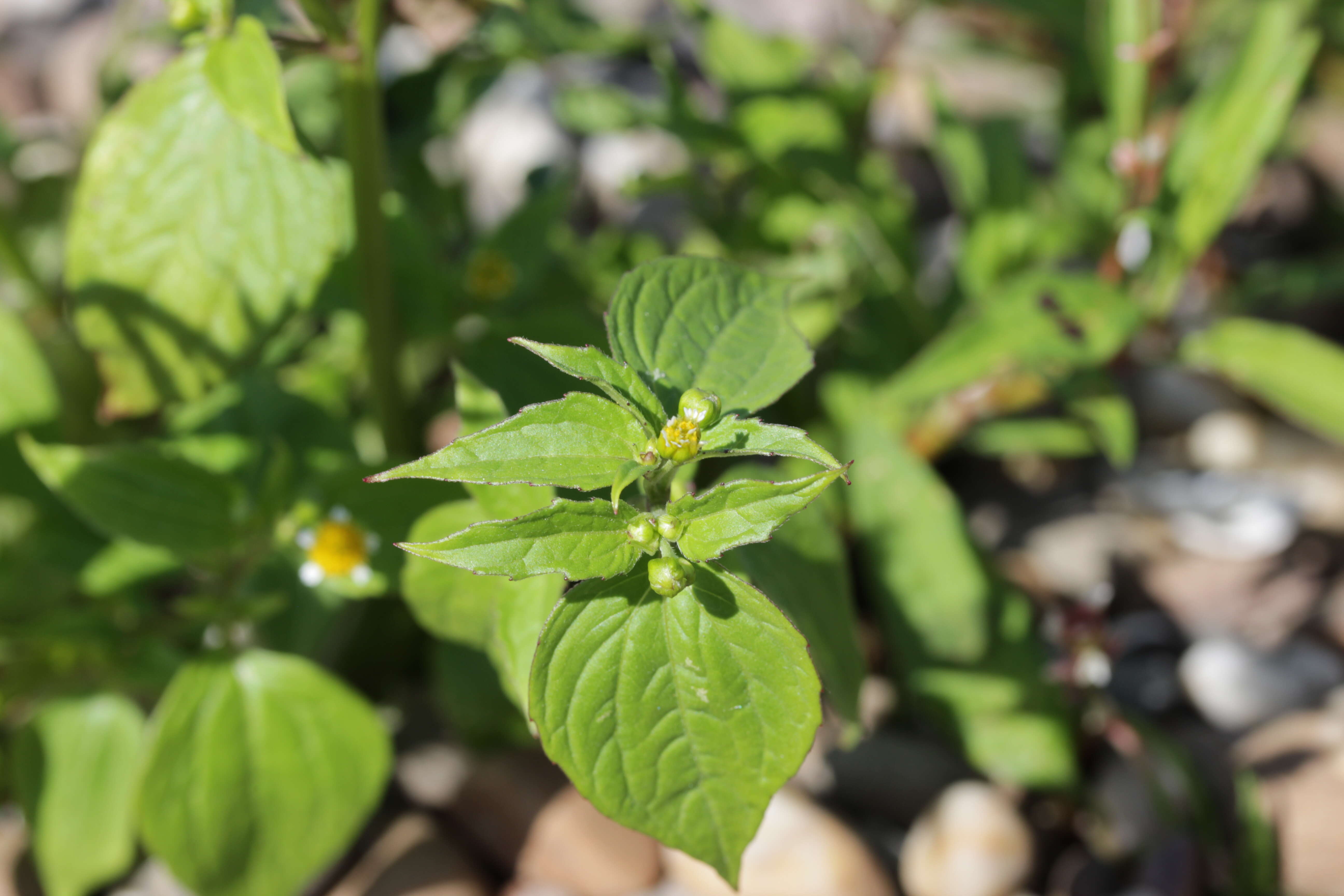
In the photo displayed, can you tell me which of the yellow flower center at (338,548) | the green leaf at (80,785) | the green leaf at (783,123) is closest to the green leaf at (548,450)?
the yellow flower center at (338,548)

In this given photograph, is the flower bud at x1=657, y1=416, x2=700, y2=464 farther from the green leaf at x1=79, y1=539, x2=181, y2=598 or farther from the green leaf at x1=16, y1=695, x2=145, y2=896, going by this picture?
the green leaf at x1=16, y1=695, x2=145, y2=896

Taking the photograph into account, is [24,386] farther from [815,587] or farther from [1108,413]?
[1108,413]

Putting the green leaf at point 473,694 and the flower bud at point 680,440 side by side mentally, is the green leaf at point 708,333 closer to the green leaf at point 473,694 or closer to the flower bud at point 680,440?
the flower bud at point 680,440

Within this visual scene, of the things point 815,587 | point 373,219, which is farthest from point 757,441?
point 373,219

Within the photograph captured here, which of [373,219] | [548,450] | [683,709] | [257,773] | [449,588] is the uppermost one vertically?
[548,450]

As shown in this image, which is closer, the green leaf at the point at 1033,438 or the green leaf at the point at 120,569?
the green leaf at the point at 120,569

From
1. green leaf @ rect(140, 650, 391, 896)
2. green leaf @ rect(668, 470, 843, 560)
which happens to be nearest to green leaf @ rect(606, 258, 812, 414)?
green leaf @ rect(668, 470, 843, 560)

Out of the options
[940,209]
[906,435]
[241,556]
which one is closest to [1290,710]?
[906,435]
